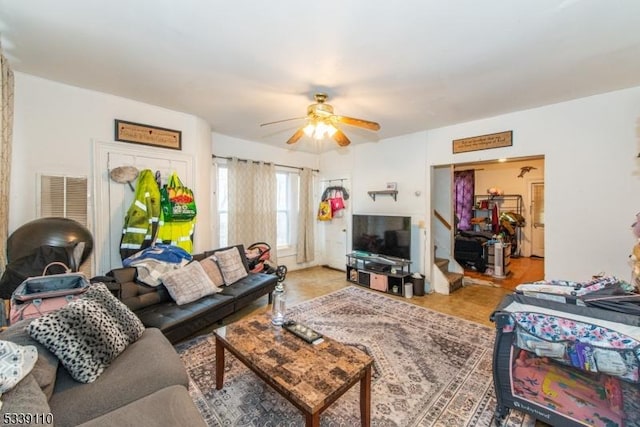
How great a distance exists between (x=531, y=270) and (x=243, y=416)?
612cm

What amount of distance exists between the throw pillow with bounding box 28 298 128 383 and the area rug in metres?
0.72

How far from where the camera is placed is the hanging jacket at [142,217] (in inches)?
116

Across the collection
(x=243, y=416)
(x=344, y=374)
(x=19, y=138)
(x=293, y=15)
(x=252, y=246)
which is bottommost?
(x=243, y=416)

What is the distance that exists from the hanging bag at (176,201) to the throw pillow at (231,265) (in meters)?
0.62

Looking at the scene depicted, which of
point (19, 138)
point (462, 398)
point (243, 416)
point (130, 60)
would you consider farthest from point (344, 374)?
point (19, 138)

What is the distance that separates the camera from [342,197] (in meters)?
5.38

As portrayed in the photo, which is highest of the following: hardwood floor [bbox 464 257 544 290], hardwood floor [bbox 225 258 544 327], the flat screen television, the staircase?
the flat screen television

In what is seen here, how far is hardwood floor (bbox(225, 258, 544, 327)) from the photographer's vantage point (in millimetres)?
3395

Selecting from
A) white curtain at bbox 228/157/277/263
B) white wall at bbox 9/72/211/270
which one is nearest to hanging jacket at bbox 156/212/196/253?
white wall at bbox 9/72/211/270

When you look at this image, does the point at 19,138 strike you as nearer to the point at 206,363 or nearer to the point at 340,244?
the point at 206,363

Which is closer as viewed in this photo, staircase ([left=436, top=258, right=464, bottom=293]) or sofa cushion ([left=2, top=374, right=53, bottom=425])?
sofa cushion ([left=2, top=374, right=53, bottom=425])

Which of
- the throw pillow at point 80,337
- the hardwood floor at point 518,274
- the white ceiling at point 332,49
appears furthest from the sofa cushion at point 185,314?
the hardwood floor at point 518,274

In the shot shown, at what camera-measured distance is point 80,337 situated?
55.7 inches

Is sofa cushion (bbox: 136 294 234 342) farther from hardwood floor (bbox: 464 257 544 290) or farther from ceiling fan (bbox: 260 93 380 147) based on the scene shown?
hardwood floor (bbox: 464 257 544 290)
